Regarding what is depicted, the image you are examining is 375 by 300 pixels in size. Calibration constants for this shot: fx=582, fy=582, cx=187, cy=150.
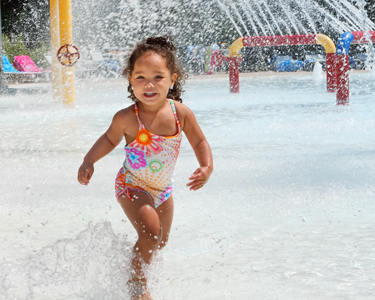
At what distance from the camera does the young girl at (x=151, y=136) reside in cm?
239

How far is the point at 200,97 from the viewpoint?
11250 mm

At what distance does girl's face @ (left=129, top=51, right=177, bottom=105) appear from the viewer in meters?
2.38

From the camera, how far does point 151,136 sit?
241cm

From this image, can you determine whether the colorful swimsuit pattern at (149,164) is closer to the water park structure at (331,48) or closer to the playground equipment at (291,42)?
the water park structure at (331,48)

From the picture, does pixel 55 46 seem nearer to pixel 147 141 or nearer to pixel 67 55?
pixel 67 55

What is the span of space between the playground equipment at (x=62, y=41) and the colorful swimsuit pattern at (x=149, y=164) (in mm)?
6903

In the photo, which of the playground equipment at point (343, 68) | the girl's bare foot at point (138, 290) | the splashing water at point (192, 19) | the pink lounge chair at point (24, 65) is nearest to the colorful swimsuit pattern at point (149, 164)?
the girl's bare foot at point (138, 290)

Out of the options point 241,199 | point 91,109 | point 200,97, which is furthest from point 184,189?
point 200,97

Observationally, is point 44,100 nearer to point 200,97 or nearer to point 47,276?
point 200,97

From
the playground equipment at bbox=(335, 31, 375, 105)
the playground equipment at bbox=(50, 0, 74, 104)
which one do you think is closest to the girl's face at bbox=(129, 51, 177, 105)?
the playground equipment at bbox=(335, 31, 375, 105)

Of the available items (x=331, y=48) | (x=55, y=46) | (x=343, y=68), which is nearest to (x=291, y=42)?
(x=331, y=48)

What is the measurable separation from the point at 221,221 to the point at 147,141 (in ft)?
3.13

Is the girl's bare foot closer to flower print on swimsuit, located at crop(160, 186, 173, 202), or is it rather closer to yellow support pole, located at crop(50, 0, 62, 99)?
flower print on swimsuit, located at crop(160, 186, 173, 202)

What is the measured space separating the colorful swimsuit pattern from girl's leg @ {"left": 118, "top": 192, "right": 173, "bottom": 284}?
5cm
